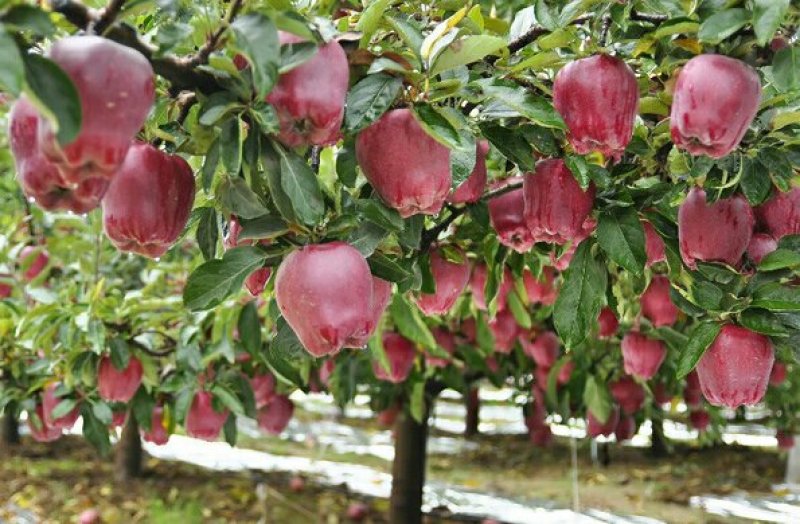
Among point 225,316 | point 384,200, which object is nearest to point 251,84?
point 384,200

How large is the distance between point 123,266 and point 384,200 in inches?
78.9

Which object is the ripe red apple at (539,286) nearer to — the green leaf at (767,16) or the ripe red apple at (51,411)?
the green leaf at (767,16)

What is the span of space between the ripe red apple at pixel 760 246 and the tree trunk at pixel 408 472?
203cm

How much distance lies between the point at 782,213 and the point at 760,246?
0.14 feet

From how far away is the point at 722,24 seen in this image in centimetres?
62

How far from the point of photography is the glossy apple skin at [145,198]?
2.06ft

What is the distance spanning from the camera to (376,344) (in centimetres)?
135

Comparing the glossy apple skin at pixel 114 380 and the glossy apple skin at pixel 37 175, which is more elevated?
the glossy apple skin at pixel 37 175

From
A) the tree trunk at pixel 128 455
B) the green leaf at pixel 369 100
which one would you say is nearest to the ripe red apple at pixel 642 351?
the green leaf at pixel 369 100

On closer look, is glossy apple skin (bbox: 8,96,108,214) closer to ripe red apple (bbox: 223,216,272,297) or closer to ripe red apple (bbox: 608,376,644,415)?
ripe red apple (bbox: 223,216,272,297)

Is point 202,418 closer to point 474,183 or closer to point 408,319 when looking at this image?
point 408,319

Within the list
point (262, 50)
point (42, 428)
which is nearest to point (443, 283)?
point (262, 50)

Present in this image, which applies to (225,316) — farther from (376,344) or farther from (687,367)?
(687,367)

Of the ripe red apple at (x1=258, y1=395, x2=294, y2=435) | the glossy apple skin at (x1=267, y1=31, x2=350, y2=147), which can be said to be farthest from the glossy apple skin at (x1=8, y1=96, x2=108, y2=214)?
the ripe red apple at (x1=258, y1=395, x2=294, y2=435)
